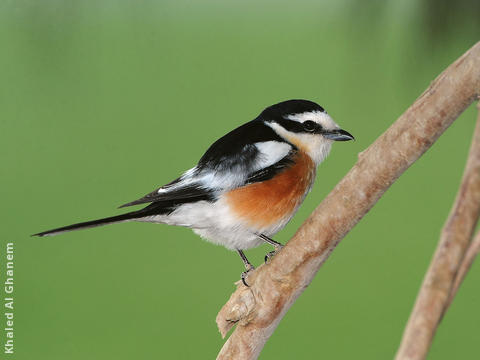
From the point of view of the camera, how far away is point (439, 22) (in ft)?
4.36

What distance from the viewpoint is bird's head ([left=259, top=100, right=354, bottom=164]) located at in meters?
0.85

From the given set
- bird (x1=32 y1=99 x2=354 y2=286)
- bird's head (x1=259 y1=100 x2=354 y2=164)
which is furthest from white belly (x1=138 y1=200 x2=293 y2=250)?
bird's head (x1=259 y1=100 x2=354 y2=164)

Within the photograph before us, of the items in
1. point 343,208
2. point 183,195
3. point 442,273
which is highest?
point 183,195

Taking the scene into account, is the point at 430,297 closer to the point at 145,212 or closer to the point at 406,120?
the point at 406,120

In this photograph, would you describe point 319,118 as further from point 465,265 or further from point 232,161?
point 465,265

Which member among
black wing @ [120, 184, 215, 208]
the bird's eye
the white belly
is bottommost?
the white belly

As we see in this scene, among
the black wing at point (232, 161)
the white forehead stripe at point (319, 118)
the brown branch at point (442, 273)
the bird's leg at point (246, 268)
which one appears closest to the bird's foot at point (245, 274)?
the bird's leg at point (246, 268)

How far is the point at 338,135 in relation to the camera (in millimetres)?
856

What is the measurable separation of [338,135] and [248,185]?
0.14 metres

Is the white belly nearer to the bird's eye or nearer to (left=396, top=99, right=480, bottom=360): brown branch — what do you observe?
the bird's eye

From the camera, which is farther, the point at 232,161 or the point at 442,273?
the point at 232,161

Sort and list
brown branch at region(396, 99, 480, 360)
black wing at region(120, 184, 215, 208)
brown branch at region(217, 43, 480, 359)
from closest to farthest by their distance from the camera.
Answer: brown branch at region(396, 99, 480, 360)
brown branch at region(217, 43, 480, 359)
black wing at region(120, 184, 215, 208)

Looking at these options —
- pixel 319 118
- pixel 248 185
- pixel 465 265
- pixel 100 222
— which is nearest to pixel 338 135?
pixel 319 118

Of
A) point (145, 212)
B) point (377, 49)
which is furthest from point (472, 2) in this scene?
point (145, 212)
